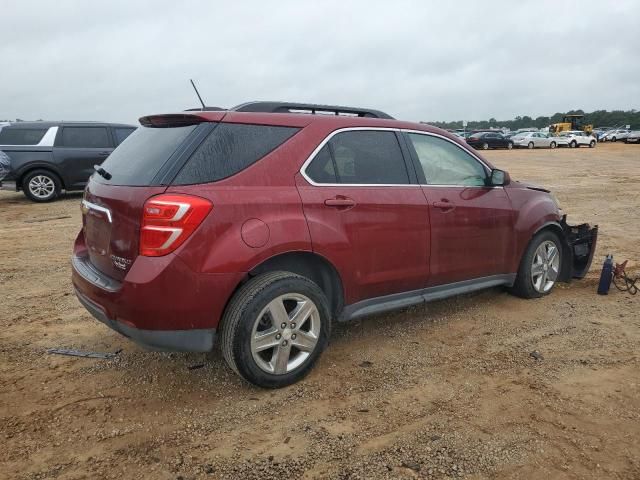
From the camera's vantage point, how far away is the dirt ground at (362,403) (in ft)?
8.36

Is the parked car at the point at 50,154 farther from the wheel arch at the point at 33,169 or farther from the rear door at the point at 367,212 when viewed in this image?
the rear door at the point at 367,212

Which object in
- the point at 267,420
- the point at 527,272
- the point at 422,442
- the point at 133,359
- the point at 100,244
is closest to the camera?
the point at 422,442

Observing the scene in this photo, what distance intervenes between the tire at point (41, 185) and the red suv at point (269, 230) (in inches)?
330

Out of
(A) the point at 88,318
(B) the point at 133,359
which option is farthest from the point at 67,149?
(B) the point at 133,359

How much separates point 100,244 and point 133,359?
94 cm

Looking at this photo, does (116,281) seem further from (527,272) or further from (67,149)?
(67,149)

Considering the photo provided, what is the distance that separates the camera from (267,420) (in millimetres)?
2916

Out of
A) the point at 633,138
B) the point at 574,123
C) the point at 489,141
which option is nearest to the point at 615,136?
the point at 574,123

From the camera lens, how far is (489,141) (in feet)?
129

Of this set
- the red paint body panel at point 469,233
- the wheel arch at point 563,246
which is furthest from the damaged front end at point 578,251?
the red paint body panel at point 469,233

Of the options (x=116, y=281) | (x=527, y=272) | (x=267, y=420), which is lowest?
(x=267, y=420)

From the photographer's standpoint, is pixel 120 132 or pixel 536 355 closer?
pixel 536 355

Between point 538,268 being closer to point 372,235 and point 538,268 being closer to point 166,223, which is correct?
point 372,235

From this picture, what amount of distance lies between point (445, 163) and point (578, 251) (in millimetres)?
2202
